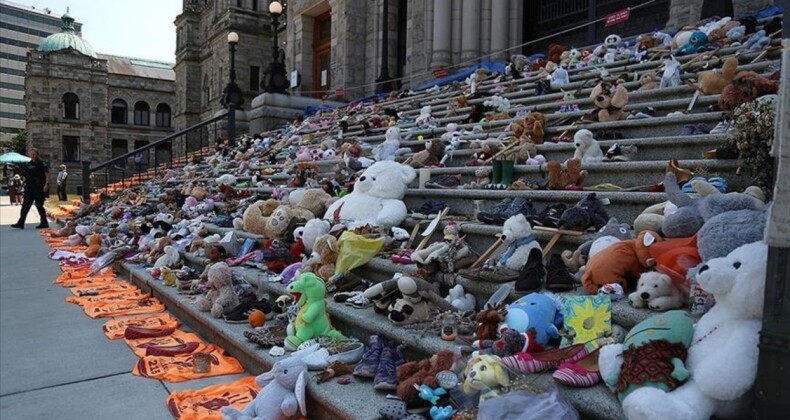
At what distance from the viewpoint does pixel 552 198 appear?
488cm

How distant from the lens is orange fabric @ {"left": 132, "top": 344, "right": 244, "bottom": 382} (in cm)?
396

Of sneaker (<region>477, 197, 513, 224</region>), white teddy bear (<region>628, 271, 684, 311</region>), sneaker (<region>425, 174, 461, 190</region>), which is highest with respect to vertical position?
sneaker (<region>425, 174, 461, 190</region>)

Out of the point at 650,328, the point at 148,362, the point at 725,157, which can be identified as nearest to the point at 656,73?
the point at 725,157

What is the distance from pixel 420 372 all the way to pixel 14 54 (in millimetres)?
119099

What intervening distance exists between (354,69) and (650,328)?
19.7 metres

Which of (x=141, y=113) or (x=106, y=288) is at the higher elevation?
(x=141, y=113)

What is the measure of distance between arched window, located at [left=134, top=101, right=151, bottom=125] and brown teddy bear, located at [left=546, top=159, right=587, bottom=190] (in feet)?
198

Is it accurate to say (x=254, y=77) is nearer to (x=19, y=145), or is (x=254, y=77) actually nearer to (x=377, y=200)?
(x=377, y=200)

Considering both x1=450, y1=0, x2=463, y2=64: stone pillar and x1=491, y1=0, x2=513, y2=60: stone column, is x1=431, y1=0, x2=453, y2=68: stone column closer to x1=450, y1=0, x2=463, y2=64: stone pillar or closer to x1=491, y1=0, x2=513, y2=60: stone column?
x1=450, y1=0, x2=463, y2=64: stone pillar

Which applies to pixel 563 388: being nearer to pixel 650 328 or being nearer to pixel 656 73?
pixel 650 328

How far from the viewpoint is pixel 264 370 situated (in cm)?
381

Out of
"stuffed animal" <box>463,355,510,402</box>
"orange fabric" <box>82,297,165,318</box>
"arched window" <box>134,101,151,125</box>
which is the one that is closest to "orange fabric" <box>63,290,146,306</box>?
"orange fabric" <box>82,297,165,318</box>

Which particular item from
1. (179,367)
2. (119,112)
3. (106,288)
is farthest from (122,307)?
(119,112)

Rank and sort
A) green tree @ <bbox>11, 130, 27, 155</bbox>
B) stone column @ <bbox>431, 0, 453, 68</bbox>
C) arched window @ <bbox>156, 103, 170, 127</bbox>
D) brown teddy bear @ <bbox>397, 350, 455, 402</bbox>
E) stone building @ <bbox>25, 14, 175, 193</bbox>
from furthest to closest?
green tree @ <bbox>11, 130, 27, 155</bbox>, arched window @ <bbox>156, 103, 170, 127</bbox>, stone building @ <bbox>25, 14, 175, 193</bbox>, stone column @ <bbox>431, 0, 453, 68</bbox>, brown teddy bear @ <bbox>397, 350, 455, 402</bbox>
